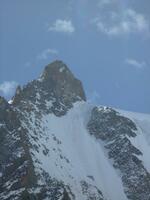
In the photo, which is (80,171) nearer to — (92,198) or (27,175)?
(92,198)

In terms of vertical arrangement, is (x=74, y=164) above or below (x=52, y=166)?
above

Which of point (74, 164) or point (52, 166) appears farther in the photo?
point (74, 164)

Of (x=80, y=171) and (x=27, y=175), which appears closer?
(x=27, y=175)

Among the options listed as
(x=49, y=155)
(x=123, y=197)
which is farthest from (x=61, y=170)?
(x=123, y=197)

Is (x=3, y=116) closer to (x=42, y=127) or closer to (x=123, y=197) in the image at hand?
(x=42, y=127)

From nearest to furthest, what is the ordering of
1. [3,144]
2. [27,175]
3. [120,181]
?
[27,175] < [3,144] < [120,181]

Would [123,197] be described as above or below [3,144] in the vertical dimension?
below

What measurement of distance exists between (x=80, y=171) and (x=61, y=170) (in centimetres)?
908

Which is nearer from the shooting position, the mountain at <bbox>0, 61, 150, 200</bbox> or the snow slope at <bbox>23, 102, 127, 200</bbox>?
the mountain at <bbox>0, 61, 150, 200</bbox>

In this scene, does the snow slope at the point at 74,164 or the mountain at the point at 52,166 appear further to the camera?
the snow slope at the point at 74,164

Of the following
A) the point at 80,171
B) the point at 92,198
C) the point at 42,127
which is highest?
the point at 42,127

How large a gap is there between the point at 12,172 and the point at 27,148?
28.3ft

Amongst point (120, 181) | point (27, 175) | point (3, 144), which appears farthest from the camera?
point (120, 181)

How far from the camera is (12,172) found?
165250mm
